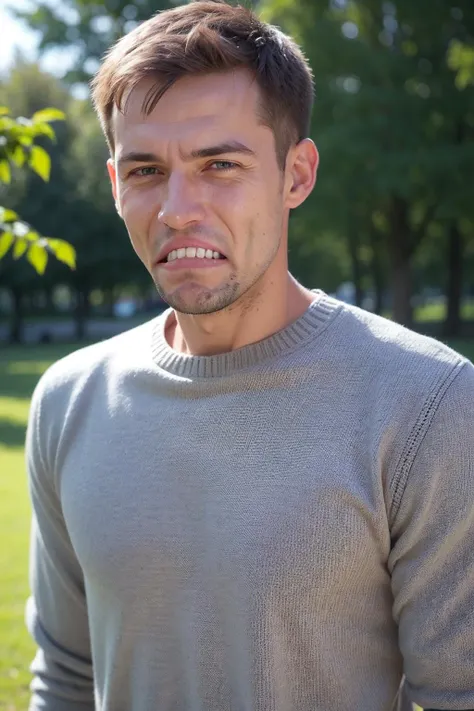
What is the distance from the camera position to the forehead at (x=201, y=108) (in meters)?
2.00

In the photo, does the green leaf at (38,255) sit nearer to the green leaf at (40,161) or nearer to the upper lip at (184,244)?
the green leaf at (40,161)

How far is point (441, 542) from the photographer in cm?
177

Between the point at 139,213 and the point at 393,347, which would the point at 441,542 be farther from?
the point at 139,213

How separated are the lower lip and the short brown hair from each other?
0.99ft

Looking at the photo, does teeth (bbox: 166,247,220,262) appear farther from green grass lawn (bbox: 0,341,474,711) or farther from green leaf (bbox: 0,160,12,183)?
green grass lawn (bbox: 0,341,474,711)

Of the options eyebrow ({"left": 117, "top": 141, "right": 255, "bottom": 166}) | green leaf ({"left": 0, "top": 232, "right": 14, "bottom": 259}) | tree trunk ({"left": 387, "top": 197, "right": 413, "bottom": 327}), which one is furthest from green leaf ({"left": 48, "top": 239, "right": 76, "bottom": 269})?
tree trunk ({"left": 387, "top": 197, "right": 413, "bottom": 327})

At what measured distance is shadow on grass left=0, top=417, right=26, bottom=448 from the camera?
13.7 meters

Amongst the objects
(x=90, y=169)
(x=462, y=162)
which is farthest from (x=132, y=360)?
(x=90, y=169)

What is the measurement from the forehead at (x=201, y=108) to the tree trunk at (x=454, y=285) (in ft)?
97.1

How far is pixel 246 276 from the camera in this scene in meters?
2.08

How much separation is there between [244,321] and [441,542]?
71 cm

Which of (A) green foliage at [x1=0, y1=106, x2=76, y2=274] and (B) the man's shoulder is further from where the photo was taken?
(A) green foliage at [x1=0, y1=106, x2=76, y2=274]

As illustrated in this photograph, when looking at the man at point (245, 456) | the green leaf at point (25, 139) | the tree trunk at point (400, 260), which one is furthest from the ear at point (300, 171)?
the tree trunk at point (400, 260)

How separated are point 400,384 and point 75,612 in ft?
3.54
